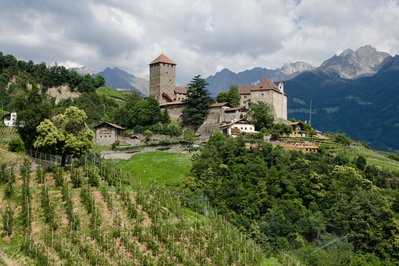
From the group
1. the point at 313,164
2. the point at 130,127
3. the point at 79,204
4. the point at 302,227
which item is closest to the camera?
the point at 79,204

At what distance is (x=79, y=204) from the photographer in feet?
100

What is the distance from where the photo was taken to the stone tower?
79625mm

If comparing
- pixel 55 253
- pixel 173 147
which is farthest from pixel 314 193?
pixel 55 253

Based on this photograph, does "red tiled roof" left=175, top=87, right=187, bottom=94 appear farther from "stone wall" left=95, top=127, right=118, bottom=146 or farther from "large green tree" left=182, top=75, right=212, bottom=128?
"stone wall" left=95, top=127, right=118, bottom=146

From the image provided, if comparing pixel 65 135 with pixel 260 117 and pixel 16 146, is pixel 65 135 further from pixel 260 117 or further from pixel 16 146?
pixel 260 117

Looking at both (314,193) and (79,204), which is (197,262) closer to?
(79,204)

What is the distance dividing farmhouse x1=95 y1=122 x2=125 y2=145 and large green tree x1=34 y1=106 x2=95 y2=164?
78.4 feet

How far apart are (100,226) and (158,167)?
73.6 ft

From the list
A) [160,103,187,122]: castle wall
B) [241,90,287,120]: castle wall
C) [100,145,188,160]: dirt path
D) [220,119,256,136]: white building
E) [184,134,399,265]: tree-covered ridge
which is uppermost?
[241,90,287,120]: castle wall

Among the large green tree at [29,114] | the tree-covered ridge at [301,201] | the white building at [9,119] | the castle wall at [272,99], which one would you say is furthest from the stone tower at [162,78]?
the large green tree at [29,114]

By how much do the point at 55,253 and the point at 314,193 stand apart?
86.8ft

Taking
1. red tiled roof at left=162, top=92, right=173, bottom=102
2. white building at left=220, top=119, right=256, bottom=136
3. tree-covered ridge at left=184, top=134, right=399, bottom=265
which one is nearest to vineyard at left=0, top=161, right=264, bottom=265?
tree-covered ridge at left=184, top=134, right=399, bottom=265

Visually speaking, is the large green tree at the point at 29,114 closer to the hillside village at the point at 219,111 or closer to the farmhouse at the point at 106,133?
the farmhouse at the point at 106,133

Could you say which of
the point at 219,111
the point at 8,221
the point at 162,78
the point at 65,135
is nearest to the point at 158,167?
the point at 65,135
